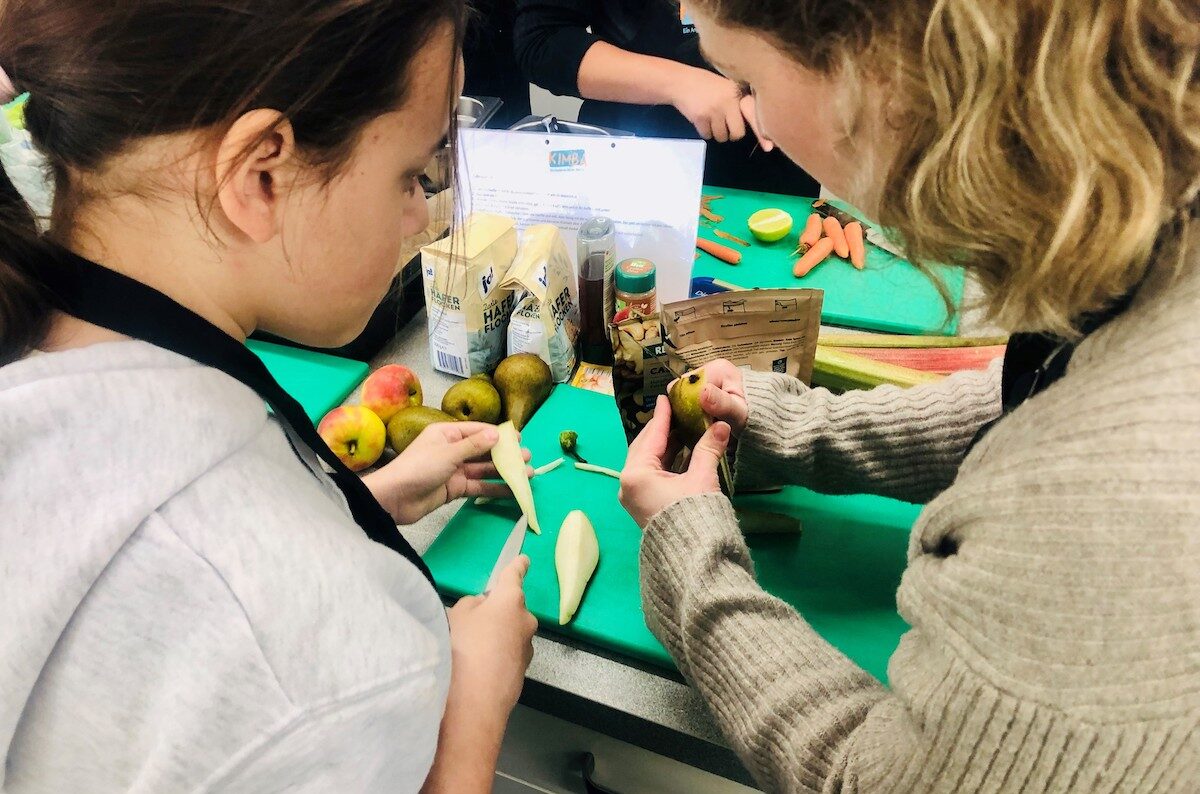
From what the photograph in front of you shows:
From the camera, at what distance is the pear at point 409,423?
99 cm

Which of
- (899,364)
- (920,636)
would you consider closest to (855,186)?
(920,636)

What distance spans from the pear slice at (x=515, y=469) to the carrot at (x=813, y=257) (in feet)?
1.90

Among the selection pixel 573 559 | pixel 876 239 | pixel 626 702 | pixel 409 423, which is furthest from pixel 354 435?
pixel 876 239

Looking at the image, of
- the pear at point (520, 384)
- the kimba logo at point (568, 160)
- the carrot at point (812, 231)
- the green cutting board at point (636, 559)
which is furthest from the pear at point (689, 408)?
the carrot at point (812, 231)

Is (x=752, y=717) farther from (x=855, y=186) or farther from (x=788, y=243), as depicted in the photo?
(x=788, y=243)

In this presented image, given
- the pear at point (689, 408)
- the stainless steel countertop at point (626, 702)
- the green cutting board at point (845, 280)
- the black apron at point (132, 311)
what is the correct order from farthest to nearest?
the green cutting board at point (845, 280)
the pear at point (689, 408)
the stainless steel countertop at point (626, 702)
the black apron at point (132, 311)

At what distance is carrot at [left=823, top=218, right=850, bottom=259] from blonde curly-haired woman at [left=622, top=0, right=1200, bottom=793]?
758 mm

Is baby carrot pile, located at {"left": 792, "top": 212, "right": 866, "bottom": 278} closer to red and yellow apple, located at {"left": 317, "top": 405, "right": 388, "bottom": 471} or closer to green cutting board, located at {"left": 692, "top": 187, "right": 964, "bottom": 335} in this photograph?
green cutting board, located at {"left": 692, "top": 187, "right": 964, "bottom": 335}

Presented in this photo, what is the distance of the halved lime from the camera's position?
1315 millimetres

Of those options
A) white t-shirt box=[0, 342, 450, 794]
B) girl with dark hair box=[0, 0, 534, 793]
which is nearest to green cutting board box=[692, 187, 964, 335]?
girl with dark hair box=[0, 0, 534, 793]

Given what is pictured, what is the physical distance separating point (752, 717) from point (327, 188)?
524 millimetres

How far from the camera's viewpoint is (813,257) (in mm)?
1268

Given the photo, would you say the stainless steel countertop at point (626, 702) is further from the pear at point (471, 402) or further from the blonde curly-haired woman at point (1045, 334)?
the pear at point (471, 402)

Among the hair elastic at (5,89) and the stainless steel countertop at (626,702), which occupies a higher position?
the hair elastic at (5,89)
